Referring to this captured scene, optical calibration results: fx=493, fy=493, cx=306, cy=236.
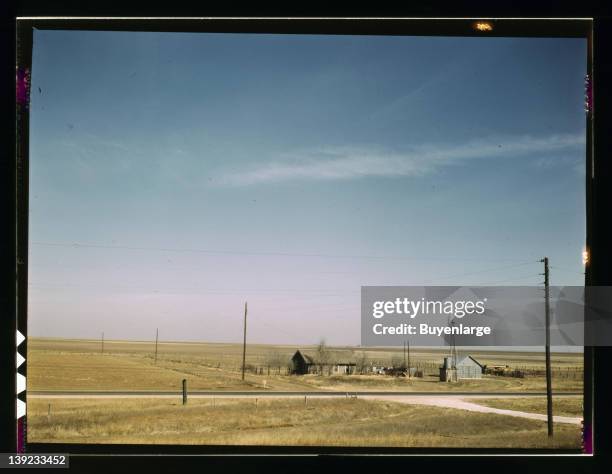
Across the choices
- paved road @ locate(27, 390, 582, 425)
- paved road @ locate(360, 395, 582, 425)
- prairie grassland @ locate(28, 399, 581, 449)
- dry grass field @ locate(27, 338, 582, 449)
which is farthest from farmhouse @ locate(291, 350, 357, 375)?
prairie grassland @ locate(28, 399, 581, 449)

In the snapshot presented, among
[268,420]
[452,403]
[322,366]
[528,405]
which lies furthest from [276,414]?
[322,366]

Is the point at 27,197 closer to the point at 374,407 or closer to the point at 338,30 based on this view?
the point at 338,30

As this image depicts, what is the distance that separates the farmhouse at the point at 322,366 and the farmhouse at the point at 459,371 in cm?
401

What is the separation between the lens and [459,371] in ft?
73.2

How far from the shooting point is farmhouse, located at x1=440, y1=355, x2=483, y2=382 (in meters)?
21.1

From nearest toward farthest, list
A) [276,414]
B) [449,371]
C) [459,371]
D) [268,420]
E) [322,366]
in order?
[268,420]
[276,414]
[449,371]
[459,371]
[322,366]

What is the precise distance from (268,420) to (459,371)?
13.6 metres

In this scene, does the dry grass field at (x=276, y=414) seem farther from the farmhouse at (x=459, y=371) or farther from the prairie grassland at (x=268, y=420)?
the farmhouse at (x=459, y=371)

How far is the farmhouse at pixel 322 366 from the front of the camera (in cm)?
2306

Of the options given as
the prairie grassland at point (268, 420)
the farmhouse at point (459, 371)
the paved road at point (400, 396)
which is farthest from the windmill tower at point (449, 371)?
the prairie grassland at point (268, 420)

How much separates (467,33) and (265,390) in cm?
1811

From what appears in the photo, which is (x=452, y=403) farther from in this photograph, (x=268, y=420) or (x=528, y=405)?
(x=268, y=420)

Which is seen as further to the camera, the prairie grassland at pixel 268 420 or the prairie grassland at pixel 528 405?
the prairie grassland at pixel 528 405
